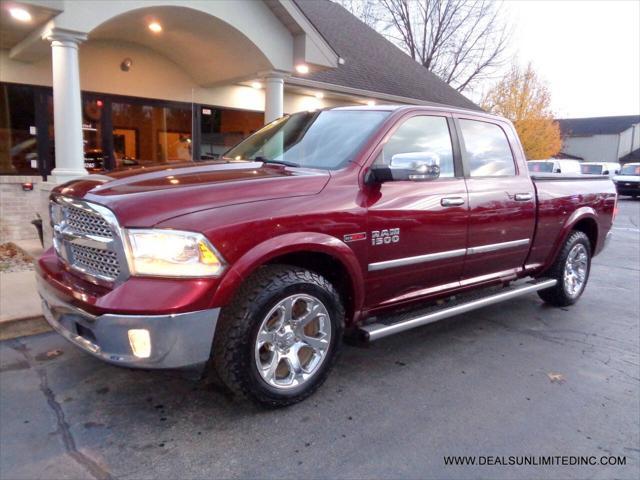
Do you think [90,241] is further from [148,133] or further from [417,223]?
[148,133]

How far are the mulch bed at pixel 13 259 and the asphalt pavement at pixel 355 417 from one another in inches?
100

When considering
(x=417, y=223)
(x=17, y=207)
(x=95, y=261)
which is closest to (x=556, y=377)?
(x=417, y=223)

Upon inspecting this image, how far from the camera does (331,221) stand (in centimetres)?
323

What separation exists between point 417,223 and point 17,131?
7673mm

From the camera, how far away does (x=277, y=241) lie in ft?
9.69

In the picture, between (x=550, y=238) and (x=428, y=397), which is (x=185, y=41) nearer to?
(x=550, y=238)

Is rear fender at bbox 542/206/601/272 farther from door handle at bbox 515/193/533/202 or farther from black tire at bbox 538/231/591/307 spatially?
door handle at bbox 515/193/533/202

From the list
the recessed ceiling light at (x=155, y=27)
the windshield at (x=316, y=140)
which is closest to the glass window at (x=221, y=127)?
the recessed ceiling light at (x=155, y=27)

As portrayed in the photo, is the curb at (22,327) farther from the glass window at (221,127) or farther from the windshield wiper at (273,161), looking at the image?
the glass window at (221,127)

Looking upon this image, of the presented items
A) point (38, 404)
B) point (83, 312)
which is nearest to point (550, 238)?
point (83, 312)

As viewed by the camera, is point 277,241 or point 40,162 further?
point 40,162

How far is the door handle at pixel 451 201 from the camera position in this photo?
12.9 ft

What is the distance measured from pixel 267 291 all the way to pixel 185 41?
7.53 m

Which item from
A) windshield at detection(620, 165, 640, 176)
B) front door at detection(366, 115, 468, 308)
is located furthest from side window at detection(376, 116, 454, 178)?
windshield at detection(620, 165, 640, 176)
